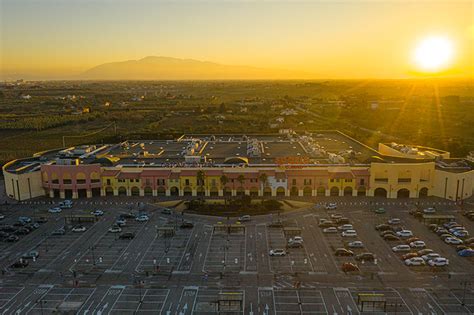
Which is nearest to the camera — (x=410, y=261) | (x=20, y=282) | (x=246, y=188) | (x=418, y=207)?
(x=20, y=282)

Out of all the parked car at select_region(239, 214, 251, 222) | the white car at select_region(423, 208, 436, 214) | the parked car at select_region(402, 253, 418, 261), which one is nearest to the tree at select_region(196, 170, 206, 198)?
the parked car at select_region(239, 214, 251, 222)

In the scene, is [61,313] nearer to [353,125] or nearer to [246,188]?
[246,188]

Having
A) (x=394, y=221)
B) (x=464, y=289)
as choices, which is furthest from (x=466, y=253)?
(x=394, y=221)

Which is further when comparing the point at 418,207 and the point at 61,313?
the point at 418,207

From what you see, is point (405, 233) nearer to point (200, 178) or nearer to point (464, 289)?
point (464, 289)

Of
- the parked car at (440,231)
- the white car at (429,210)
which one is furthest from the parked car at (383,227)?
the white car at (429,210)

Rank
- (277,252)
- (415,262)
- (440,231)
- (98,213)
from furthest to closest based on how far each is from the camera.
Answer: (98,213)
(440,231)
(277,252)
(415,262)

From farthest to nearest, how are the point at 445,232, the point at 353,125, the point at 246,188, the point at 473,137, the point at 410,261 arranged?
the point at 353,125 → the point at 473,137 → the point at 246,188 → the point at 445,232 → the point at 410,261

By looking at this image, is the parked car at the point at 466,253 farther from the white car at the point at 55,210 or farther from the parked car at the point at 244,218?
the white car at the point at 55,210

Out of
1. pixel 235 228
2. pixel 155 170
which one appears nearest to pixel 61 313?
pixel 235 228
